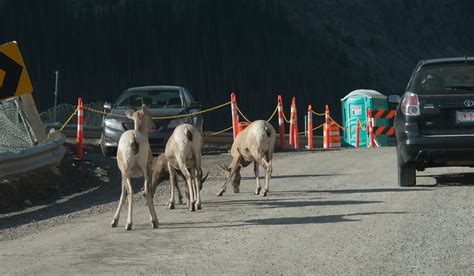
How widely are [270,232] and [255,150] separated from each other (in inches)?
167

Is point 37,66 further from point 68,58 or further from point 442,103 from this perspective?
point 442,103

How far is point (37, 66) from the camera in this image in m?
79.1

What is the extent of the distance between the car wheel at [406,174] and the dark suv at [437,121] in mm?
15

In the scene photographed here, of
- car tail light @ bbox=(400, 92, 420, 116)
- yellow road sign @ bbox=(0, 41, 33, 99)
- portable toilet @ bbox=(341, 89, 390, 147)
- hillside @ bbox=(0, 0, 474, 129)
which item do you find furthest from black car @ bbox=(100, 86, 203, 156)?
hillside @ bbox=(0, 0, 474, 129)

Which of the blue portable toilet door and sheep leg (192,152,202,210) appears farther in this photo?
the blue portable toilet door

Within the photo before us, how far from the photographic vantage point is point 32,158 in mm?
16078

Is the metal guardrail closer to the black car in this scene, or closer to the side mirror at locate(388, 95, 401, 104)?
the black car

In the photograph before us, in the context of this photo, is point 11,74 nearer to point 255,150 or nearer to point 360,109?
point 255,150

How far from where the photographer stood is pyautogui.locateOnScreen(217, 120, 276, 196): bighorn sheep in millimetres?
15328

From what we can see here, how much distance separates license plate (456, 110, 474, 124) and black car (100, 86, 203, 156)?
877 centimetres

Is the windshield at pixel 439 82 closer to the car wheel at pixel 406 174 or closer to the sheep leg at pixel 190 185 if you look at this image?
the car wheel at pixel 406 174

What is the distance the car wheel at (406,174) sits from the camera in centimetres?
1539

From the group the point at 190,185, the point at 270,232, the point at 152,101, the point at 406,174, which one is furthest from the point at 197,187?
the point at 152,101

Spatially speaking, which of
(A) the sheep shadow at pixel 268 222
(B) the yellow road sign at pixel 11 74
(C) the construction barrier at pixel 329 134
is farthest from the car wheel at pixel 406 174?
(C) the construction barrier at pixel 329 134
